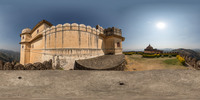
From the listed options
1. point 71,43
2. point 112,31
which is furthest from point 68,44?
point 112,31

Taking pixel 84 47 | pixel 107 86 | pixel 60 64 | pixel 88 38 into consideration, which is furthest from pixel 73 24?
pixel 107 86

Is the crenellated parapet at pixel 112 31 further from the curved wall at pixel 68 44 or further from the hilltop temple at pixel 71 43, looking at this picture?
the curved wall at pixel 68 44

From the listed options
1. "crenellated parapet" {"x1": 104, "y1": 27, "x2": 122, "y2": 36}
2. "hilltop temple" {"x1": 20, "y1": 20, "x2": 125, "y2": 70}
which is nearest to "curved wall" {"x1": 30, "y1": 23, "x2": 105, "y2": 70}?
"hilltop temple" {"x1": 20, "y1": 20, "x2": 125, "y2": 70}

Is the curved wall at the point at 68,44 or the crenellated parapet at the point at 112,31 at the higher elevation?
the crenellated parapet at the point at 112,31

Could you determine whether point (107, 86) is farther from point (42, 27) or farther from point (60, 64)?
point (42, 27)

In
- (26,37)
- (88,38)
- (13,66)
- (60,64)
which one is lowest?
(60,64)

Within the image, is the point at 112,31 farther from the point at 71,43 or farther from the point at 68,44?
the point at 68,44

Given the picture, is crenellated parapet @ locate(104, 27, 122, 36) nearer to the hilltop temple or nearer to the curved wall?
the hilltop temple

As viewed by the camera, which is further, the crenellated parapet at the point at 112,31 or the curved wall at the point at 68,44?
the crenellated parapet at the point at 112,31

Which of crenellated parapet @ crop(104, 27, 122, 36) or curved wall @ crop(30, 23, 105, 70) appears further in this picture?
crenellated parapet @ crop(104, 27, 122, 36)

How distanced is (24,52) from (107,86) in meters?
26.8

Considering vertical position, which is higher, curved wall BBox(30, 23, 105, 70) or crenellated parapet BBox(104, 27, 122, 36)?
crenellated parapet BBox(104, 27, 122, 36)

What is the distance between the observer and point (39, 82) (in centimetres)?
405

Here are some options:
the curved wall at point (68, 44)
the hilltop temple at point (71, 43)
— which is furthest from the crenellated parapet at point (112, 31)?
the curved wall at point (68, 44)
